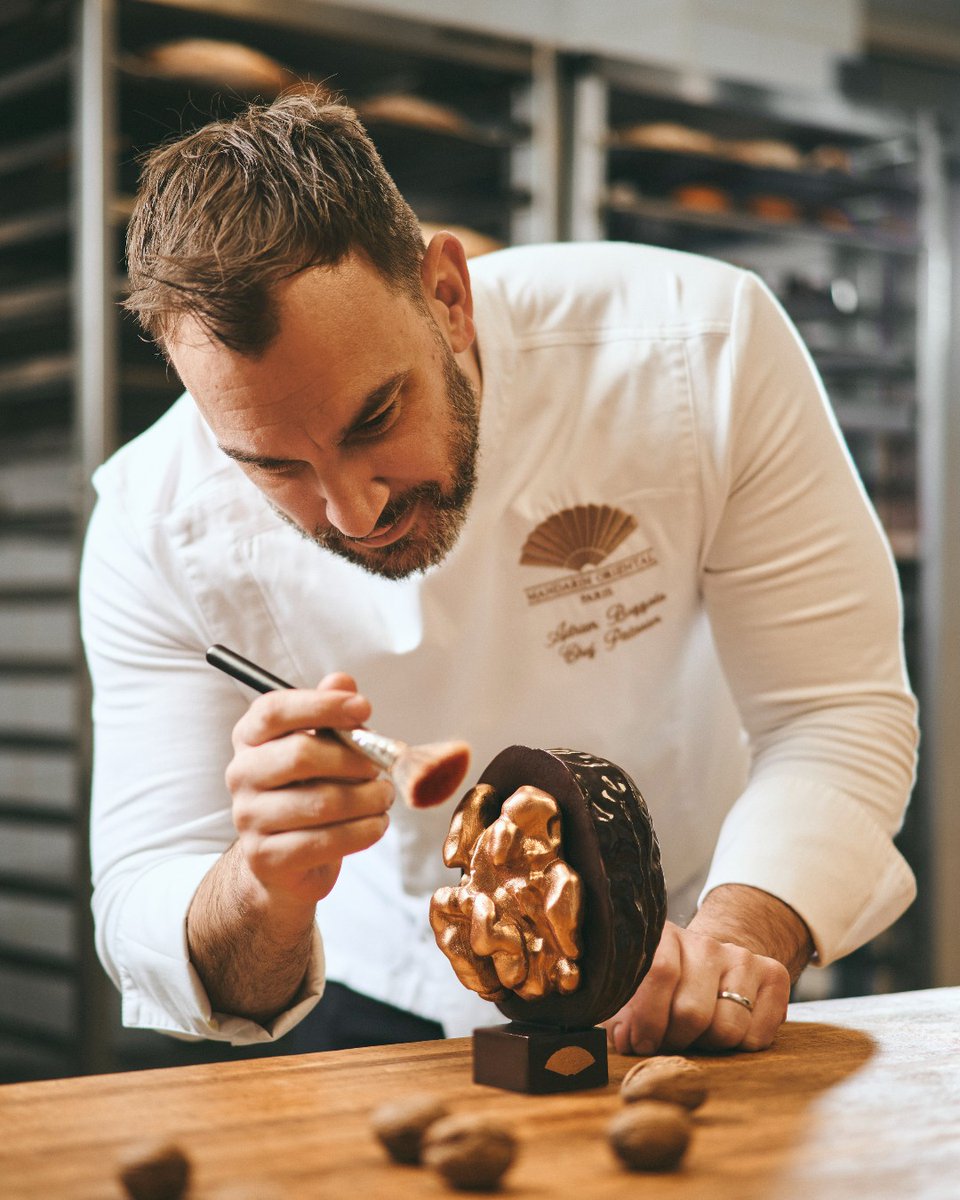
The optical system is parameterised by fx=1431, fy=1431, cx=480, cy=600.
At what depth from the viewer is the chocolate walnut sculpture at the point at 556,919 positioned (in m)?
1.12

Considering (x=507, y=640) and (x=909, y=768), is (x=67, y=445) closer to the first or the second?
(x=507, y=640)

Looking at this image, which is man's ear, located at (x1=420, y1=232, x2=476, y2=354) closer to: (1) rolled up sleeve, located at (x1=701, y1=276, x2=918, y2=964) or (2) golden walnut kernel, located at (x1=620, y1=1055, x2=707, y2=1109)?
(1) rolled up sleeve, located at (x1=701, y1=276, x2=918, y2=964)

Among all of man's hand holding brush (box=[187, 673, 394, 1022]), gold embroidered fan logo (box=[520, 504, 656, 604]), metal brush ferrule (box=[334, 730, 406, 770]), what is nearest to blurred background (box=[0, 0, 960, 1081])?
gold embroidered fan logo (box=[520, 504, 656, 604])

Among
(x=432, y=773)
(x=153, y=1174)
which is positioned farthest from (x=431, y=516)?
(x=153, y=1174)

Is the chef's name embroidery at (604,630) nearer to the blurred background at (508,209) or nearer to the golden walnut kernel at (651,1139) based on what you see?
the golden walnut kernel at (651,1139)

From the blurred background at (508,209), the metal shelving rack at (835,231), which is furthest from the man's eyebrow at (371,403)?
the metal shelving rack at (835,231)

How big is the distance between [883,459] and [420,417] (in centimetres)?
312

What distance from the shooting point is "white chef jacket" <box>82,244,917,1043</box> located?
181 centimetres

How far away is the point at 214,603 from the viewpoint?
1851 mm

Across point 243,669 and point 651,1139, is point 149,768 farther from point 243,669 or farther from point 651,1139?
point 651,1139

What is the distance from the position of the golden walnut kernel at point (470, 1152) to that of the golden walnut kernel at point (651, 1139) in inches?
2.9

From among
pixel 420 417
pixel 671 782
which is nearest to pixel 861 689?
pixel 671 782

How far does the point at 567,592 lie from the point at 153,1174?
45.4 inches

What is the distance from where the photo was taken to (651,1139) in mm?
917
